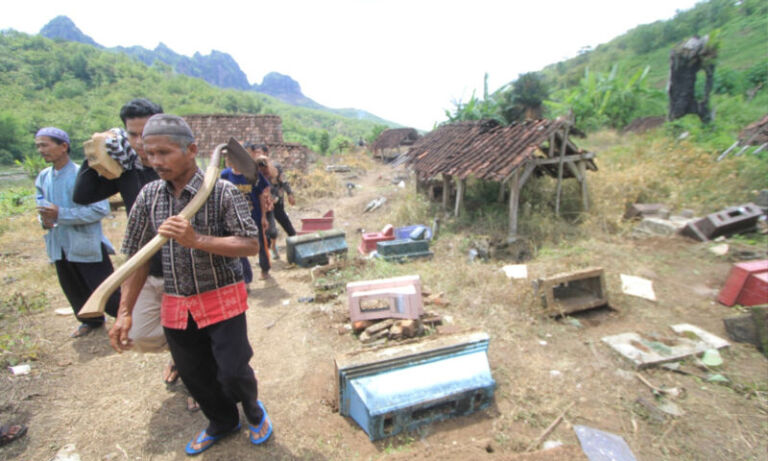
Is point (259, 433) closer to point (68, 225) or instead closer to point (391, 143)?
point (68, 225)

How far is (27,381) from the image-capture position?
108 inches

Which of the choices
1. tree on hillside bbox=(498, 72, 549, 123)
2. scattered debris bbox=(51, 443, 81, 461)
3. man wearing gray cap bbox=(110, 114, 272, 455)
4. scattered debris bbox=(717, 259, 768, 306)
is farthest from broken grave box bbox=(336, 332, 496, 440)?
tree on hillside bbox=(498, 72, 549, 123)

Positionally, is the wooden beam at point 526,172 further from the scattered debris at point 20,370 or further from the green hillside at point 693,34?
the green hillside at point 693,34

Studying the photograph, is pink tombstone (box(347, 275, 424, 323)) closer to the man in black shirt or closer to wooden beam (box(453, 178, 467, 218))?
the man in black shirt

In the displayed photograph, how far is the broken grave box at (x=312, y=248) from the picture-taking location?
565 centimetres

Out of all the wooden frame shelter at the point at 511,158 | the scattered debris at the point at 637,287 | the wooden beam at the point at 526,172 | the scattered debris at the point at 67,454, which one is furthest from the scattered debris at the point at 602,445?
the wooden beam at the point at 526,172

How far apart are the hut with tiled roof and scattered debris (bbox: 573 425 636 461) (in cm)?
2552

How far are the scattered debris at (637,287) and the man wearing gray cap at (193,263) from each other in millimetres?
4956

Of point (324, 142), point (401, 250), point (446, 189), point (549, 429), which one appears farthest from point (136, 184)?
point (324, 142)

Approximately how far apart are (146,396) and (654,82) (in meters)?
37.7

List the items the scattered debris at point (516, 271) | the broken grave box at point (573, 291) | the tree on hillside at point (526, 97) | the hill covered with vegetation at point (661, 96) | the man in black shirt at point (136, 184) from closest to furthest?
1. the man in black shirt at point (136, 184)
2. the broken grave box at point (573, 291)
3. the scattered debris at point (516, 271)
4. the hill covered with vegetation at point (661, 96)
5. the tree on hillside at point (526, 97)

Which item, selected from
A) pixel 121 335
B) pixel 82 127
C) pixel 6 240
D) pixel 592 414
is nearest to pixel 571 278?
pixel 592 414

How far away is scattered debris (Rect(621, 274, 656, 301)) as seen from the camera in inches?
178

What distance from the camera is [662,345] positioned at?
3.37 meters
